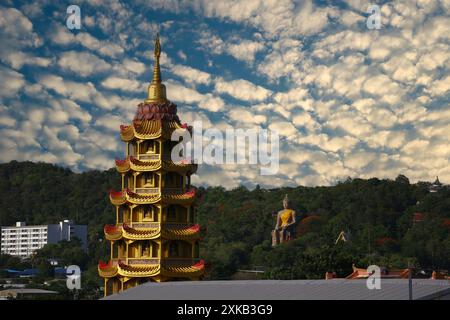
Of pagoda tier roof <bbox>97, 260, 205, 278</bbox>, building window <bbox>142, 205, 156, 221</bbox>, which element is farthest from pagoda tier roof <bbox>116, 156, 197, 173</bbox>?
pagoda tier roof <bbox>97, 260, 205, 278</bbox>

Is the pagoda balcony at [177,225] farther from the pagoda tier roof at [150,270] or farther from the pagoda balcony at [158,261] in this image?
the pagoda tier roof at [150,270]

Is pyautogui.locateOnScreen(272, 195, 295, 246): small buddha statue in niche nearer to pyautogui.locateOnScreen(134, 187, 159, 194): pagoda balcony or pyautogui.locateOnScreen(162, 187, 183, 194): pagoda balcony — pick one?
pyautogui.locateOnScreen(162, 187, 183, 194): pagoda balcony

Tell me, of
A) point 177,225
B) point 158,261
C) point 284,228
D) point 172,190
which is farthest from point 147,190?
point 284,228

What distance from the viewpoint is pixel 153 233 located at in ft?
263

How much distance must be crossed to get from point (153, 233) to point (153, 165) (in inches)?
229

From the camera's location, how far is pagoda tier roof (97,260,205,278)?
79312 mm

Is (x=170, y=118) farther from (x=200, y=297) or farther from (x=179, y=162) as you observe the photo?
(x=200, y=297)

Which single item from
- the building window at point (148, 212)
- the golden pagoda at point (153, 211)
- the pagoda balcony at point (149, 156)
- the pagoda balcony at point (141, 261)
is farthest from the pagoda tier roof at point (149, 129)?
the pagoda balcony at point (141, 261)

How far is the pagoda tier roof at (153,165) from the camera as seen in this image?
8169 cm

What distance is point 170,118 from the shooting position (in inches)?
3297

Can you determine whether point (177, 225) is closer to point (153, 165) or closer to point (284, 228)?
point (153, 165)

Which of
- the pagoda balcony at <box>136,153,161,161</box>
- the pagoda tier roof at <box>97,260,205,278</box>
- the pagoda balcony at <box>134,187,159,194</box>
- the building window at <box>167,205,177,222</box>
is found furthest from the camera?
the pagoda balcony at <box>136,153,161,161</box>
